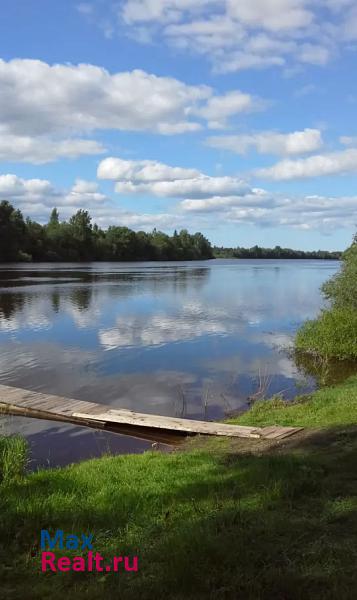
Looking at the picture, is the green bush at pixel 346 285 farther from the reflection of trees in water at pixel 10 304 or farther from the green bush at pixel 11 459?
the reflection of trees in water at pixel 10 304

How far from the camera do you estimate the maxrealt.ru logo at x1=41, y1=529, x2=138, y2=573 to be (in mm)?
4457

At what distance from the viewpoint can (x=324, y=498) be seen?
18.9 feet

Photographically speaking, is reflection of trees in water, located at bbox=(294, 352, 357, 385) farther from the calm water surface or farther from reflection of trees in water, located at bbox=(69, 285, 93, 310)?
reflection of trees in water, located at bbox=(69, 285, 93, 310)

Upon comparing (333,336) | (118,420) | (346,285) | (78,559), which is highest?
(346,285)

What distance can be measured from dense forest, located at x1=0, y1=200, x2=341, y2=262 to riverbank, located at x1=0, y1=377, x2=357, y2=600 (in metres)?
93.8

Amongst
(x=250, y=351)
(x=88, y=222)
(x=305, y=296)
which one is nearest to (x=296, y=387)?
(x=250, y=351)

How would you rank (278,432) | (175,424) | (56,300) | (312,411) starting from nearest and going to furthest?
1. (278,432)
2. (312,411)
3. (175,424)
4. (56,300)

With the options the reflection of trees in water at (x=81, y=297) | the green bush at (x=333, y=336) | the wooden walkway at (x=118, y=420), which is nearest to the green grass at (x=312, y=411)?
the wooden walkway at (x=118, y=420)

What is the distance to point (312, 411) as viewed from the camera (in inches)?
473

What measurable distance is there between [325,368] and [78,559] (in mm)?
16054

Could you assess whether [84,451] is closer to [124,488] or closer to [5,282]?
[124,488]

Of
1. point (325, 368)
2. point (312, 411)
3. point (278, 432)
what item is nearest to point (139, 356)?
point (325, 368)

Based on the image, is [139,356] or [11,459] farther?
[139,356]

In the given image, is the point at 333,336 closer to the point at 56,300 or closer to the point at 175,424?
the point at 175,424
